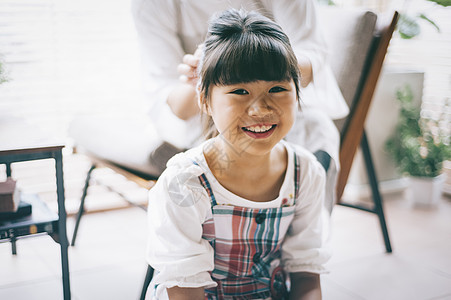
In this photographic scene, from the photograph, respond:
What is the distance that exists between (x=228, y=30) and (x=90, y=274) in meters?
1.03

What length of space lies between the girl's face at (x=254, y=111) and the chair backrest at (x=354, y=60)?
60cm

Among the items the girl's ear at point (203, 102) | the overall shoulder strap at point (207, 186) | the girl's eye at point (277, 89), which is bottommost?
the overall shoulder strap at point (207, 186)

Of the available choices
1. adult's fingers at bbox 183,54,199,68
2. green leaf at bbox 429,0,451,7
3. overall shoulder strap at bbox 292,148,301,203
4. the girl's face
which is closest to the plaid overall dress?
overall shoulder strap at bbox 292,148,301,203

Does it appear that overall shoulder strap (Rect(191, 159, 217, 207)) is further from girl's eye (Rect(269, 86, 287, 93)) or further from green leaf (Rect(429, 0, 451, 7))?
green leaf (Rect(429, 0, 451, 7))

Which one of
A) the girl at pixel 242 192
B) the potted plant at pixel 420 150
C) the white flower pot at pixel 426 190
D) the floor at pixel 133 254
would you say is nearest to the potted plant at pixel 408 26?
the potted plant at pixel 420 150

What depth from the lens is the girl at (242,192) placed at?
89cm

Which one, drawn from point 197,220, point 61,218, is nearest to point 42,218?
point 61,218

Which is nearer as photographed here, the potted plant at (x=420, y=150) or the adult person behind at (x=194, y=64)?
the adult person behind at (x=194, y=64)

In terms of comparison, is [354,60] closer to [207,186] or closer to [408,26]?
[207,186]

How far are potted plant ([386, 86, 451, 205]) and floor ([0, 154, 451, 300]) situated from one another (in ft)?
0.26

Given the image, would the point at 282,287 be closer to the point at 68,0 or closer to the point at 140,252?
the point at 140,252

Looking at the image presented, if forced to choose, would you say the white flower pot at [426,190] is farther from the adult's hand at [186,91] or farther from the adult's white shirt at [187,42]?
the adult's hand at [186,91]

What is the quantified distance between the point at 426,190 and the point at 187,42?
1536mm

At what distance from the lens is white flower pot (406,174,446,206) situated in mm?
2250
